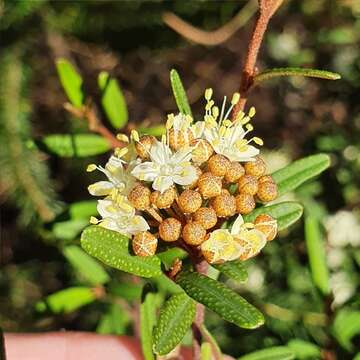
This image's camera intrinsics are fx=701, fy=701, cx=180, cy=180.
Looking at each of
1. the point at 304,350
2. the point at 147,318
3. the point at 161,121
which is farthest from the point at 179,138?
the point at 161,121

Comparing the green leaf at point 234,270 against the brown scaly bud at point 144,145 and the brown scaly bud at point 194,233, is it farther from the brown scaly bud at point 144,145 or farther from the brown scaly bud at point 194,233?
the brown scaly bud at point 144,145

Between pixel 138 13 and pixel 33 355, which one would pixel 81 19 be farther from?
pixel 33 355

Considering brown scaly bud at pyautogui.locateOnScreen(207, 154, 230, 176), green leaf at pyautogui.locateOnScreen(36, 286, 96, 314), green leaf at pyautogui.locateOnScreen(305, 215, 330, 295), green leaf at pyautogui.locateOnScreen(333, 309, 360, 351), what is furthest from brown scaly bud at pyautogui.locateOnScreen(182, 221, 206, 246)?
green leaf at pyautogui.locateOnScreen(36, 286, 96, 314)

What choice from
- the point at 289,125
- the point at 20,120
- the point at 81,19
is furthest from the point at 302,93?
the point at 20,120

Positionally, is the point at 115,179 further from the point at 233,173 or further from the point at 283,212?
the point at 283,212

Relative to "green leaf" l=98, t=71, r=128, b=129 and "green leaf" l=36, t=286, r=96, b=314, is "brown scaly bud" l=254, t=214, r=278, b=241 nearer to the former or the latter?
"green leaf" l=98, t=71, r=128, b=129
